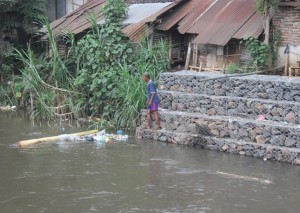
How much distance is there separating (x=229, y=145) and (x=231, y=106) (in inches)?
44.9

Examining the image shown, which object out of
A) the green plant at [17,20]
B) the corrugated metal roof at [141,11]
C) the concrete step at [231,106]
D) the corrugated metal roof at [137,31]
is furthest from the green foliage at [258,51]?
the green plant at [17,20]

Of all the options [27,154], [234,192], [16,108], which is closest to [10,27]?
[16,108]

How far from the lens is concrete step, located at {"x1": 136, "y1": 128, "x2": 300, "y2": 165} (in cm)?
1117

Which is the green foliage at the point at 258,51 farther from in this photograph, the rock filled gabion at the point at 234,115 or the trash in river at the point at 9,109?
the trash in river at the point at 9,109

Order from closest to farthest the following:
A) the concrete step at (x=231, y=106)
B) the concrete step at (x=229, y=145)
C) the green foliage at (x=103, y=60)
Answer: the concrete step at (x=229, y=145)
the concrete step at (x=231, y=106)
the green foliage at (x=103, y=60)

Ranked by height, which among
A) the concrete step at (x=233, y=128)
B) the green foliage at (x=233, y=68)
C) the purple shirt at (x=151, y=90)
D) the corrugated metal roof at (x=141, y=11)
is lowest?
the concrete step at (x=233, y=128)

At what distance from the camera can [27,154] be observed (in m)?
11.8

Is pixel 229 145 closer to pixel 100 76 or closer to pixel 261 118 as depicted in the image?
pixel 261 118

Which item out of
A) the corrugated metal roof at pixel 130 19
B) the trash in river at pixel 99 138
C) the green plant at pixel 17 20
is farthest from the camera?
the green plant at pixel 17 20

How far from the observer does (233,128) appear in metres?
12.2

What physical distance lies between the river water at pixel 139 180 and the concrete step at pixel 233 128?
1.89 ft

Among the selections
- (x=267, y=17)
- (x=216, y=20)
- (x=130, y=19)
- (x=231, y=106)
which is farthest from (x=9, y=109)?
(x=267, y=17)

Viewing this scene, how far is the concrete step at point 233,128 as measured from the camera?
37.2 feet

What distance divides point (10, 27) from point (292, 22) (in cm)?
1204
